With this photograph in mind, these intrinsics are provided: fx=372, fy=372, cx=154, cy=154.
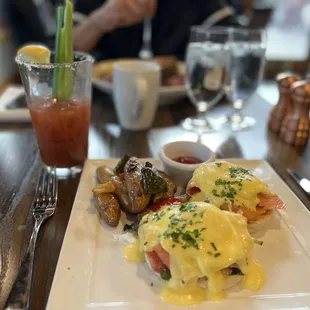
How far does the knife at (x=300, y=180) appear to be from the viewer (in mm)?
970

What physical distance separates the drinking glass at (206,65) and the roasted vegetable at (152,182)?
0.55 m

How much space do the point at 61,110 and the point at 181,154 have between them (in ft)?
1.12

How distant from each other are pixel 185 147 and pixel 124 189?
238mm

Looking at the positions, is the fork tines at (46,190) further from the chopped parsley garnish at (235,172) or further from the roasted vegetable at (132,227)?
the chopped parsley garnish at (235,172)

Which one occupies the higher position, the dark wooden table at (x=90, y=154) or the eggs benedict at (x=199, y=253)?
the eggs benedict at (x=199, y=253)

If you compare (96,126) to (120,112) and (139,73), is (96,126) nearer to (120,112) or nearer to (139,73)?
(120,112)

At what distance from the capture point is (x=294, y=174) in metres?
1.04

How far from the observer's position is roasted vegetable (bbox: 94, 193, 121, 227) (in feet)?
2.56

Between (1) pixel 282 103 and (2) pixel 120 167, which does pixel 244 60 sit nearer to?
(1) pixel 282 103

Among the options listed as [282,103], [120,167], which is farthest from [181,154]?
[282,103]

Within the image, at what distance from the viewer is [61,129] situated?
3.30 ft

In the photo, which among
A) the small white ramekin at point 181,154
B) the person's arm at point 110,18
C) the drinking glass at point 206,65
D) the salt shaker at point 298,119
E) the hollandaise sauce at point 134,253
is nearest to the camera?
the hollandaise sauce at point 134,253

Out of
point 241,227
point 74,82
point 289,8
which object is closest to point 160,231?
point 241,227

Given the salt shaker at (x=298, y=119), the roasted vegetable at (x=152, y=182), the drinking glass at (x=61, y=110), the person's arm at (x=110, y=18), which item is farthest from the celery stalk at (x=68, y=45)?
the person's arm at (x=110, y=18)
